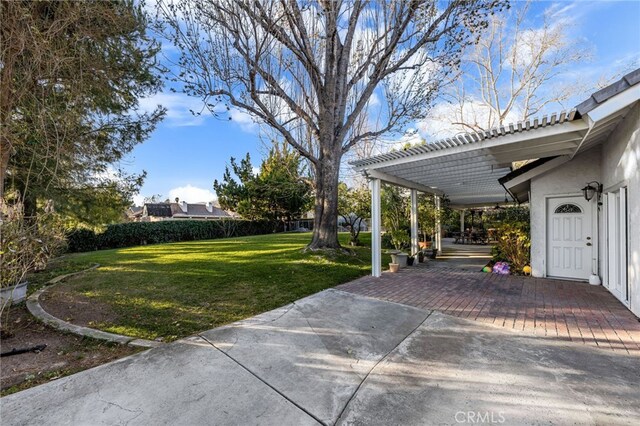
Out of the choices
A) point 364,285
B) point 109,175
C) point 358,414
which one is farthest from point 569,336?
point 109,175

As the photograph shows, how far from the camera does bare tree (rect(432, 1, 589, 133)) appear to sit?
18.1 metres

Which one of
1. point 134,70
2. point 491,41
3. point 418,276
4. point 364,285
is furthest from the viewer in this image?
point 491,41

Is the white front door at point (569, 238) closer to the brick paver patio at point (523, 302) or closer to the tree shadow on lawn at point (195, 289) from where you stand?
the brick paver patio at point (523, 302)

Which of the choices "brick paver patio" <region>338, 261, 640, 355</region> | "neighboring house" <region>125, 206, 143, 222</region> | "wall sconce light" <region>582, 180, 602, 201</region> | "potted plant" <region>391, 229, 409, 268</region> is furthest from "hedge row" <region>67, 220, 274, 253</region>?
"wall sconce light" <region>582, 180, 602, 201</region>

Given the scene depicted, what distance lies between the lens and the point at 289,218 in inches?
1108

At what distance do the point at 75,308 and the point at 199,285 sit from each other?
2.22m

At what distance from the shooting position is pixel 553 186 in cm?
770

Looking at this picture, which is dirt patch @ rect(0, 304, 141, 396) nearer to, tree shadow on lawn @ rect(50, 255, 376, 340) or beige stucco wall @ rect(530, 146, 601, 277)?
tree shadow on lawn @ rect(50, 255, 376, 340)

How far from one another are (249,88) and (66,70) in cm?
457

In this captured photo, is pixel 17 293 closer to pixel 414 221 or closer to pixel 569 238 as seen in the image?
pixel 414 221

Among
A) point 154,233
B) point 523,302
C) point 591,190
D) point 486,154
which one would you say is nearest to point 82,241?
point 154,233

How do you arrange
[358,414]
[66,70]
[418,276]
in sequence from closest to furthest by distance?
[358,414] → [66,70] → [418,276]

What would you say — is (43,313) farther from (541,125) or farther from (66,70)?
(541,125)

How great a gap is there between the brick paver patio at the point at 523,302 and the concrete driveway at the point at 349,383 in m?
0.51
